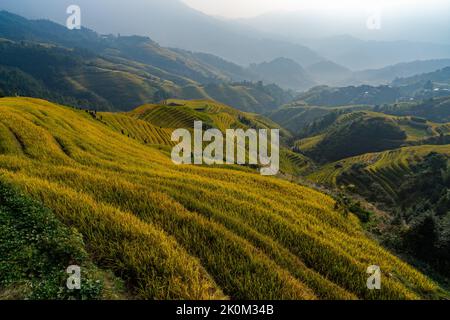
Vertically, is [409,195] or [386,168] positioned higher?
[386,168]

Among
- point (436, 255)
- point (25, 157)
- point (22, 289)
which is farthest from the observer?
point (25, 157)

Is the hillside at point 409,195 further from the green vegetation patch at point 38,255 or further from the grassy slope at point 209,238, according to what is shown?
the green vegetation patch at point 38,255

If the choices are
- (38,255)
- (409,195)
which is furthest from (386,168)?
(38,255)

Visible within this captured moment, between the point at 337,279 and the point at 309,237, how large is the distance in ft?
7.75

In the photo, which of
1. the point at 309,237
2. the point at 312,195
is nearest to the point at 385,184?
the point at 312,195

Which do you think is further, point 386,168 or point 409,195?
point 386,168

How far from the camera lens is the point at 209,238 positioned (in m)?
10.6

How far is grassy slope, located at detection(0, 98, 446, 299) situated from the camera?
838 cm

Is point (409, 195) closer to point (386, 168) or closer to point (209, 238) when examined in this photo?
point (386, 168)

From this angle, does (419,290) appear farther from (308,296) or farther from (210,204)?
(210,204)

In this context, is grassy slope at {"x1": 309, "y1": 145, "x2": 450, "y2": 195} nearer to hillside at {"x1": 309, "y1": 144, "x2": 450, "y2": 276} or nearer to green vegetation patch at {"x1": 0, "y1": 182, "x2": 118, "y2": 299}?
hillside at {"x1": 309, "y1": 144, "x2": 450, "y2": 276}

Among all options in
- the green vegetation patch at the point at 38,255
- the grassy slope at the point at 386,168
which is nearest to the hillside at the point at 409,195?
the grassy slope at the point at 386,168

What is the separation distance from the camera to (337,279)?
9.91 m

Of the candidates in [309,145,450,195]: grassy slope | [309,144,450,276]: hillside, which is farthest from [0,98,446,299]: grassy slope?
[309,145,450,195]: grassy slope
